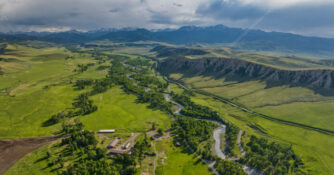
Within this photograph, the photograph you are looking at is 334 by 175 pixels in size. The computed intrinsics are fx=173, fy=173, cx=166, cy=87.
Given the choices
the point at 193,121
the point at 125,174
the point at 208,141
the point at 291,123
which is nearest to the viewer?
the point at 125,174

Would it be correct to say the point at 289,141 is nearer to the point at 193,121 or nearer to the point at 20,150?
the point at 193,121

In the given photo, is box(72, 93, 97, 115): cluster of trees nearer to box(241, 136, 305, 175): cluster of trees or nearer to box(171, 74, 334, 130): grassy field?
box(241, 136, 305, 175): cluster of trees

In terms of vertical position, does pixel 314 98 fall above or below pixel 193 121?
above

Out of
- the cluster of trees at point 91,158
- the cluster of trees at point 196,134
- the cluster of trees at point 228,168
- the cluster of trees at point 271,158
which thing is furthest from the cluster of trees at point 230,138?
the cluster of trees at point 91,158

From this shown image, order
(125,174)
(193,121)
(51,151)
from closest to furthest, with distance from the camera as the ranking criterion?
1. (125,174)
2. (51,151)
3. (193,121)

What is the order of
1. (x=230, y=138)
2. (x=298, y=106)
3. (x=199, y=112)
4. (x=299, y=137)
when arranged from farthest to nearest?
(x=298, y=106) < (x=199, y=112) < (x=299, y=137) < (x=230, y=138)

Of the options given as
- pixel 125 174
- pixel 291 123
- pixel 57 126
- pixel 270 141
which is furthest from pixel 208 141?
pixel 57 126

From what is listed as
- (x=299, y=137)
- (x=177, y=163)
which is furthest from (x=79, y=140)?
(x=299, y=137)

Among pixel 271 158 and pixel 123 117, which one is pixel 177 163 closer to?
pixel 271 158
